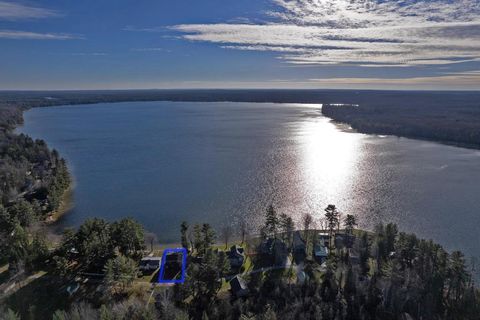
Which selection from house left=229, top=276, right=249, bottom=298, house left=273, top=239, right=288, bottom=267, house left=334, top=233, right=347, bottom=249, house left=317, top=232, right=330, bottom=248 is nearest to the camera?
house left=229, top=276, right=249, bottom=298

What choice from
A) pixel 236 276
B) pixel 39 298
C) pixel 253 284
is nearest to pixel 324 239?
pixel 253 284

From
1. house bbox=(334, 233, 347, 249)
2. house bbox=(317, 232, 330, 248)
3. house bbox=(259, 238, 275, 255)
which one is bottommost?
house bbox=(317, 232, 330, 248)

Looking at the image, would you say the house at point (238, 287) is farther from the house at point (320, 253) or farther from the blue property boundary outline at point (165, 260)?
the house at point (320, 253)

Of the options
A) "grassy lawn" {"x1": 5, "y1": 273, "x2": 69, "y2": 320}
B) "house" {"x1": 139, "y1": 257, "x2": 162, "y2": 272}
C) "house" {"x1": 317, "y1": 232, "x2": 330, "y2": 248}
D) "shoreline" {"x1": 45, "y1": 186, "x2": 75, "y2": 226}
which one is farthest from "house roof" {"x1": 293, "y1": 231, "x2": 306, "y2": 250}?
"shoreline" {"x1": 45, "y1": 186, "x2": 75, "y2": 226}

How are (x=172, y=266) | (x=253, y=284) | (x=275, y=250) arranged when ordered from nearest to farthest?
1. (x=253, y=284)
2. (x=172, y=266)
3. (x=275, y=250)

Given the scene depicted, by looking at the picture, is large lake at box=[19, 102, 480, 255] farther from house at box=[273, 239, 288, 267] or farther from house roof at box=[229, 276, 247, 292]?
house roof at box=[229, 276, 247, 292]

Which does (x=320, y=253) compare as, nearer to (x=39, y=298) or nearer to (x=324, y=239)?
(x=324, y=239)
